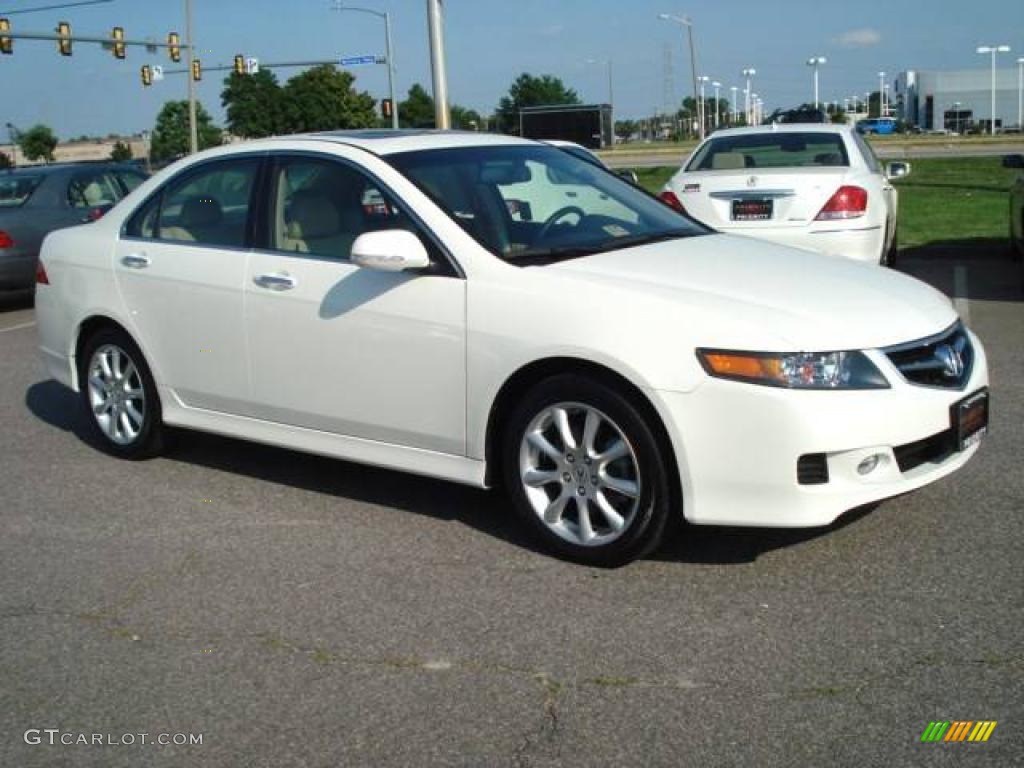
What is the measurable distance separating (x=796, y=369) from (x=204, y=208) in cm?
314

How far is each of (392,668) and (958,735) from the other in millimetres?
1663

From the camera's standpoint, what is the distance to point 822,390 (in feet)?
13.4

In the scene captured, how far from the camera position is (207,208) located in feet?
19.2

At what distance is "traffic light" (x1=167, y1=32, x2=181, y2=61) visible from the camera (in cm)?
4338

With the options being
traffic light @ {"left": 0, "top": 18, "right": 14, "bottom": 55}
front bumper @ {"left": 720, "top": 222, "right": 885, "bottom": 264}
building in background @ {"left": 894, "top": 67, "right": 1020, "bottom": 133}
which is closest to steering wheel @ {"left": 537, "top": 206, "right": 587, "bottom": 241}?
front bumper @ {"left": 720, "top": 222, "right": 885, "bottom": 264}

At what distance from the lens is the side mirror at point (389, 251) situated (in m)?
4.70

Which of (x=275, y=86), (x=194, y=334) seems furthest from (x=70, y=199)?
(x=275, y=86)

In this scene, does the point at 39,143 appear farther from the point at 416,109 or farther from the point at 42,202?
the point at 42,202

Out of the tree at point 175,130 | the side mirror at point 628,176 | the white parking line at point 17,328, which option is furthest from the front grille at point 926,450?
the tree at point 175,130

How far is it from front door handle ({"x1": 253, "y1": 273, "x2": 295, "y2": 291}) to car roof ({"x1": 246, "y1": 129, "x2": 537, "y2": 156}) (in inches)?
26.4

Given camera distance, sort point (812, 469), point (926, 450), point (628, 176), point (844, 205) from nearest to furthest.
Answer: point (812, 469) → point (926, 450) → point (628, 176) → point (844, 205)

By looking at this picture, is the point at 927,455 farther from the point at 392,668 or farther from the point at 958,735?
the point at 392,668

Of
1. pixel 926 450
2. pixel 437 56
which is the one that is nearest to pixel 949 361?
pixel 926 450

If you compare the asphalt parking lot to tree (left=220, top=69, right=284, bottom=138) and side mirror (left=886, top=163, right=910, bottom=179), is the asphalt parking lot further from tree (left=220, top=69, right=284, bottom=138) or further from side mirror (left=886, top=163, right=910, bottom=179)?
tree (left=220, top=69, right=284, bottom=138)
